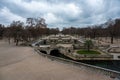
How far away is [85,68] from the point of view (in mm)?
15328

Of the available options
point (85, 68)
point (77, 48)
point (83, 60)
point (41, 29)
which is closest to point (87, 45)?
point (77, 48)

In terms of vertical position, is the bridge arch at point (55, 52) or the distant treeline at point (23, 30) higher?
the distant treeline at point (23, 30)

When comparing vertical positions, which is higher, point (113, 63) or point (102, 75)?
point (102, 75)

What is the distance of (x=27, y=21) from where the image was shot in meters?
62.9

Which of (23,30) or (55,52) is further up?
(23,30)

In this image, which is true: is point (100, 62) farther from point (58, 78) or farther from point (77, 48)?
point (58, 78)

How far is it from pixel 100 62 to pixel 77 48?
585 inches

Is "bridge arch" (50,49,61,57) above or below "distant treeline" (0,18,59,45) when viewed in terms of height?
below

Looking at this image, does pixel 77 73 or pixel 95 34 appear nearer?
pixel 77 73

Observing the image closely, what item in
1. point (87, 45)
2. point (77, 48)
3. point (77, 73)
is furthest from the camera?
point (77, 48)

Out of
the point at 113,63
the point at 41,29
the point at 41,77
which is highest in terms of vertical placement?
the point at 41,29

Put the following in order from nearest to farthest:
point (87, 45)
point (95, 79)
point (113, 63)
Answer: point (95, 79) → point (113, 63) → point (87, 45)

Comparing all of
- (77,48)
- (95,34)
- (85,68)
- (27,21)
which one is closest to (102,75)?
(85,68)

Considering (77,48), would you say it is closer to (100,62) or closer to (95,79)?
(100,62)
